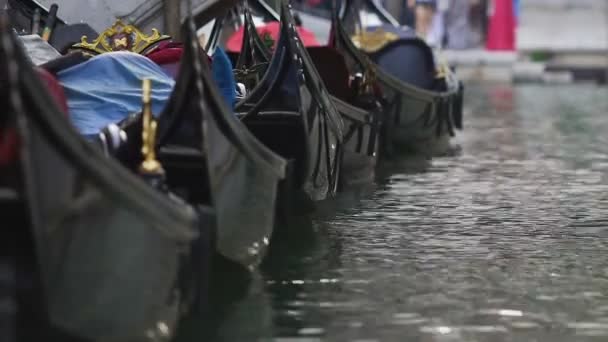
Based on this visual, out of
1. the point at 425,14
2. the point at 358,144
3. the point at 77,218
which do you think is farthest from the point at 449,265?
the point at 425,14

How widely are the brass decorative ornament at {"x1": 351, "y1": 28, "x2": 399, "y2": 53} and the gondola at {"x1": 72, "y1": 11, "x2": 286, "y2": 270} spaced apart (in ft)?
23.2

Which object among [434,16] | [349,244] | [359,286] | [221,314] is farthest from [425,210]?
[434,16]

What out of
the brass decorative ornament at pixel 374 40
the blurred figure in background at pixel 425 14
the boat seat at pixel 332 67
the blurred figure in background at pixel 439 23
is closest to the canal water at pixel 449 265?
the boat seat at pixel 332 67

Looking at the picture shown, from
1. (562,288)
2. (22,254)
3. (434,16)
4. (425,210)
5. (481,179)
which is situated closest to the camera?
(22,254)

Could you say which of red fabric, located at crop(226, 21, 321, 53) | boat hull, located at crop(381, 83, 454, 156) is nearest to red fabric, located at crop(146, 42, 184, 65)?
red fabric, located at crop(226, 21, 321, 53)

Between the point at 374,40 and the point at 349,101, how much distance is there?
130 inches

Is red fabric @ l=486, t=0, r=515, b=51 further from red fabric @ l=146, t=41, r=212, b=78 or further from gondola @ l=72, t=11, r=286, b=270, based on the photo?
gondola @ l=72, t=11, r=286, b=270

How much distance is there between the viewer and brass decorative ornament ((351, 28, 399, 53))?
42.5ft

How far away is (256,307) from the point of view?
5.40 meters

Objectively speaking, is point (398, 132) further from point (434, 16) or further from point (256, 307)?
point (434, 16)

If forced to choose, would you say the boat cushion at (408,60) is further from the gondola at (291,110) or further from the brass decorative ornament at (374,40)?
the gondola at (291,110)

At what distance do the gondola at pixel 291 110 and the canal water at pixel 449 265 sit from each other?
0.28 meters

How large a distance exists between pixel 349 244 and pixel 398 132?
17.0 feet

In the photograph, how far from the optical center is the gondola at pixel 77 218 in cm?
401
